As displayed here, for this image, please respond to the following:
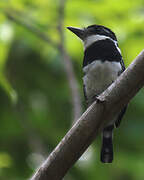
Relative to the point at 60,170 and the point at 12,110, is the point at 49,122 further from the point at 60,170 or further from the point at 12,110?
the point at 60,170

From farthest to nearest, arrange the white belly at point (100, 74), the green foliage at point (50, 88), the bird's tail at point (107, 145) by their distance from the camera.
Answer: the green foliage at point (50, 88), the bird's tail at point (107, 145), the white belly at point (100, 74)

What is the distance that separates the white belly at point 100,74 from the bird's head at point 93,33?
16.4 inches

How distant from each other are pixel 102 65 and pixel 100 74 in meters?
0.07

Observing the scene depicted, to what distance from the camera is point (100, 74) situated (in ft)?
11.0

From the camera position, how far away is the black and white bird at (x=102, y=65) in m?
3.36

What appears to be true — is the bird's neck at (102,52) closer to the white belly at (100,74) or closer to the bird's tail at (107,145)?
the white belly at (100,74)

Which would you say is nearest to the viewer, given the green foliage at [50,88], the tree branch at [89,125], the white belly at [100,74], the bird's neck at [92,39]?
the tree branch at [89,125]

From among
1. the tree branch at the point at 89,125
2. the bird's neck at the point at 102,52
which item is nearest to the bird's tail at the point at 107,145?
the bird's neck at the point at 102,52

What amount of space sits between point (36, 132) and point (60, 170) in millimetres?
2253

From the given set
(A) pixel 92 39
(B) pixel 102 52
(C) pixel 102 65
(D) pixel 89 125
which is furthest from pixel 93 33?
(D) pixel 89 125

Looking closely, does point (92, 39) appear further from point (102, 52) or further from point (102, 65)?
point (102, 65)

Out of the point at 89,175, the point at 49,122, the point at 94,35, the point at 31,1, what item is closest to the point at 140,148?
the point at 89,175

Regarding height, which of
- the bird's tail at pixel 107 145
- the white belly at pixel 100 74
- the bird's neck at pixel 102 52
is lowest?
the bird's tail at pixel 107 145

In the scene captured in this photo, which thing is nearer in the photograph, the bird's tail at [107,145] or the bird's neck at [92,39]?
the bird's tail at [107,145]
